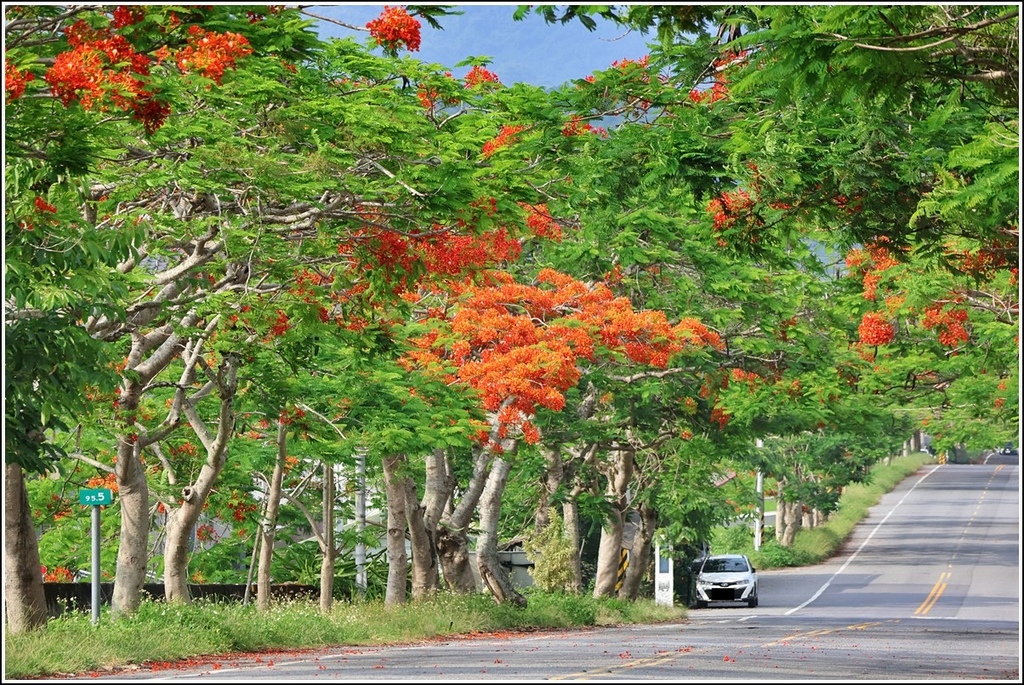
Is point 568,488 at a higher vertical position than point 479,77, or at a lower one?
lower

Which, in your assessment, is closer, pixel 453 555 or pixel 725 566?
pixel 453 555

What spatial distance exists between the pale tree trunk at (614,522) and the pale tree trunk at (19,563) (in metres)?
22.4

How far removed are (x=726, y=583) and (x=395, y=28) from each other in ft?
130

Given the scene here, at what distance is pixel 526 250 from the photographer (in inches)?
1209

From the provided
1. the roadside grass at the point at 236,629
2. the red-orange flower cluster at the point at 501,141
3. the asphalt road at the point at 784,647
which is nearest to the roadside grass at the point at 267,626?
the roadside grass at the point at 236,629

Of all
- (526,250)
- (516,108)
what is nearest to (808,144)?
(516,108)

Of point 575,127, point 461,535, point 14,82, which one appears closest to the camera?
point 14,82

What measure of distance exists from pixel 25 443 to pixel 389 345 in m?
9.98

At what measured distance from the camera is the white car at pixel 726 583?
52.1 metres

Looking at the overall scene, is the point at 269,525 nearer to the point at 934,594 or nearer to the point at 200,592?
the point at 200,592

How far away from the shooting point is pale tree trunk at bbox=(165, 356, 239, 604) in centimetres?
2103

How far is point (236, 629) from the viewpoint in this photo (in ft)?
66.1

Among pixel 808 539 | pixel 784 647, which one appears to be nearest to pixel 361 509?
pixel 784 647

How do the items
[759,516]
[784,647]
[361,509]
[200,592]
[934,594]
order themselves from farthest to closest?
[759,516] < [934,594] < [200,592] < [361,509] < [784,647]
